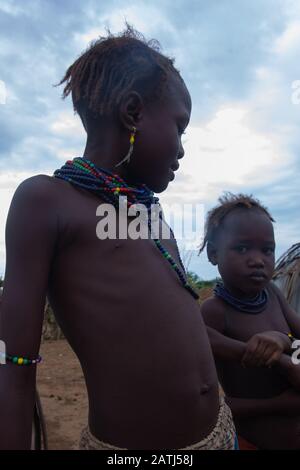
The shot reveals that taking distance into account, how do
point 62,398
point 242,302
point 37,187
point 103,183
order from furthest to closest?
1. point 62,398
2. point 242,302
3. point 103,183
4. point 37,187

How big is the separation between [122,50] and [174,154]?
0.39 m

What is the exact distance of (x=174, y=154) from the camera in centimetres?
145

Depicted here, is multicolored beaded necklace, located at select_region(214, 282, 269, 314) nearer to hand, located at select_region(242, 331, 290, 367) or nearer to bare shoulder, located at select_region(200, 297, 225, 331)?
bare shoulder, located at select_region(200, 297, 225, 331)

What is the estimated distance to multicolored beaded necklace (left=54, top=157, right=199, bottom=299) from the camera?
53.9 inches

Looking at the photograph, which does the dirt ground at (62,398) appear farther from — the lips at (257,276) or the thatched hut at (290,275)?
the lips at (257,276)

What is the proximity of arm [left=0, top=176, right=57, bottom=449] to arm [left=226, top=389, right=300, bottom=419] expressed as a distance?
1.16 metres

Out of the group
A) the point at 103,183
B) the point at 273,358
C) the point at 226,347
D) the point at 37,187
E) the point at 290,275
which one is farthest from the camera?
the point at 290,275

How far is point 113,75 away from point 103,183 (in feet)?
1.17

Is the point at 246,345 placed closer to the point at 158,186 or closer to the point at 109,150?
the point at 158,186

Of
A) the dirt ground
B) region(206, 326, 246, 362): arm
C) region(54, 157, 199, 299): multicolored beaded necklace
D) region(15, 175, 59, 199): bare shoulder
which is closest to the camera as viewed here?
Answer: region(15, 175, 59, 199): bare shoulder

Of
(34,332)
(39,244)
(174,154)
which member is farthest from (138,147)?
(34,332)

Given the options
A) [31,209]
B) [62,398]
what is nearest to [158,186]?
[31,209]

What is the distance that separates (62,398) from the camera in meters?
6.43

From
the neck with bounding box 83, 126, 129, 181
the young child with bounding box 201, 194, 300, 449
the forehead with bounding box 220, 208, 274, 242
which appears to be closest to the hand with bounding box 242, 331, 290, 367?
the young child with bounding box 201, 194, 300, 449
